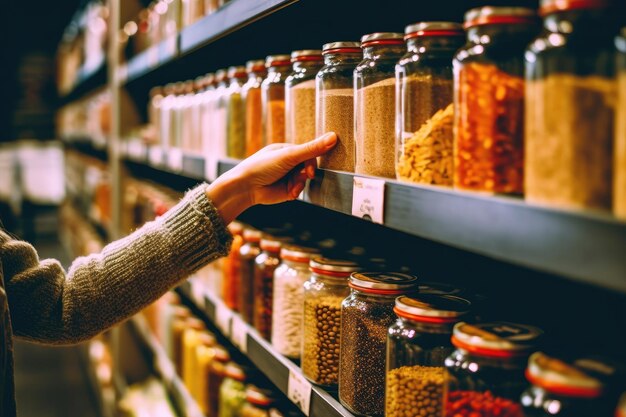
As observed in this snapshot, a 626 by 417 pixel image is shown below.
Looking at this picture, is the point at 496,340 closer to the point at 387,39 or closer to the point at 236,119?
the point at 387,39

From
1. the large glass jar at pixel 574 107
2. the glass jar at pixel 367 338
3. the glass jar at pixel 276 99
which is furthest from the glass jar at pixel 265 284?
the large glass jar at pixel 574 107

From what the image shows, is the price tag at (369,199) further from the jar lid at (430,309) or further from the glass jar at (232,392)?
the glass jar at (232,392)

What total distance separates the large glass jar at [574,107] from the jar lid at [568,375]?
186 mm

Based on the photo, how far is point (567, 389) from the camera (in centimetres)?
64

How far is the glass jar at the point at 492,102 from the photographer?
0.71 metres

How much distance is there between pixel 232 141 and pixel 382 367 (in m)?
0.81

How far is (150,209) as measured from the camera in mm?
2676

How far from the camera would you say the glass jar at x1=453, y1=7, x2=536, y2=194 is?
0.71 m

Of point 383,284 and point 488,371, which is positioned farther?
point 383,284

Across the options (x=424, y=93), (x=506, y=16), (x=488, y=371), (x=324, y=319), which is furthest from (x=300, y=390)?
(x=506, y=16)

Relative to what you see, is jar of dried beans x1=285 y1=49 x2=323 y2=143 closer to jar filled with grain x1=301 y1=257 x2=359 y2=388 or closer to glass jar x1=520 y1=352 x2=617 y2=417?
jar filled with grain x1=301 y1=257 x2=359 y2=388

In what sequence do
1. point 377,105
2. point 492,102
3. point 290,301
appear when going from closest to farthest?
point 492,102 < point 377,105 < point 290,301

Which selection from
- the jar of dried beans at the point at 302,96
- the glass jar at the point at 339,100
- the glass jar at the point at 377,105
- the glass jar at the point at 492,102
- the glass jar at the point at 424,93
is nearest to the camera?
the glass jar at the point at 492,102

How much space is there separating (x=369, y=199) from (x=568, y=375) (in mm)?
364
